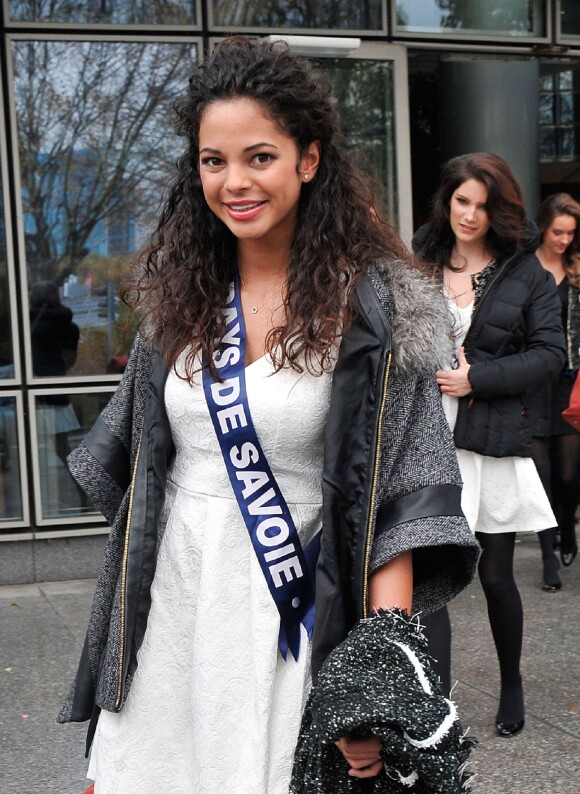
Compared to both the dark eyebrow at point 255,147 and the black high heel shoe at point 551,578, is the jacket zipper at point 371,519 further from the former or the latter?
the black high heel shoe at point 551,578

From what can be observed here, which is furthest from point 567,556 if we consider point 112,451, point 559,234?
point 112,451

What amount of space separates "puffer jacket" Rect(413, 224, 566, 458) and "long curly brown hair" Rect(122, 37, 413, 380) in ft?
6.27

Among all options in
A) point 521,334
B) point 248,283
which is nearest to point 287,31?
point 521,334

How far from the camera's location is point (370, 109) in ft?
23.4

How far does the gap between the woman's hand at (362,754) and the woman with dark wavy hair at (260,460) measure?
0.37 ft

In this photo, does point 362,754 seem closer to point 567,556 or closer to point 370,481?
point 370,481

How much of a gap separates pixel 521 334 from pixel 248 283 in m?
2.17

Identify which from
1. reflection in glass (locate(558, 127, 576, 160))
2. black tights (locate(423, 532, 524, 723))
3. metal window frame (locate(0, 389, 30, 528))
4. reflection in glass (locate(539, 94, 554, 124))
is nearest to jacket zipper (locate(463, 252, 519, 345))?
black tights (locate(423, 532, 524, 723))

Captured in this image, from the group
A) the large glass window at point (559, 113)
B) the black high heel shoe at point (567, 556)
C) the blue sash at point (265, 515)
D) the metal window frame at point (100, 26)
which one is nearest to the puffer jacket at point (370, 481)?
the blue sash at point (265, 515)

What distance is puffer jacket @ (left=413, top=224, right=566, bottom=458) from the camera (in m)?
4.25

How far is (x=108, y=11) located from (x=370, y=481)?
200 inches

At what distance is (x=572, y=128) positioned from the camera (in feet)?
27.5

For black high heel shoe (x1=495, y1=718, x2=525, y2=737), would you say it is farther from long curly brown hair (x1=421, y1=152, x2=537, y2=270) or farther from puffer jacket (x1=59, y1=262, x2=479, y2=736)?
puffer jacket (x1=59, y1=262, x2=479, y2=736)

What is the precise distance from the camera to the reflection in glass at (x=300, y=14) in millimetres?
6777
